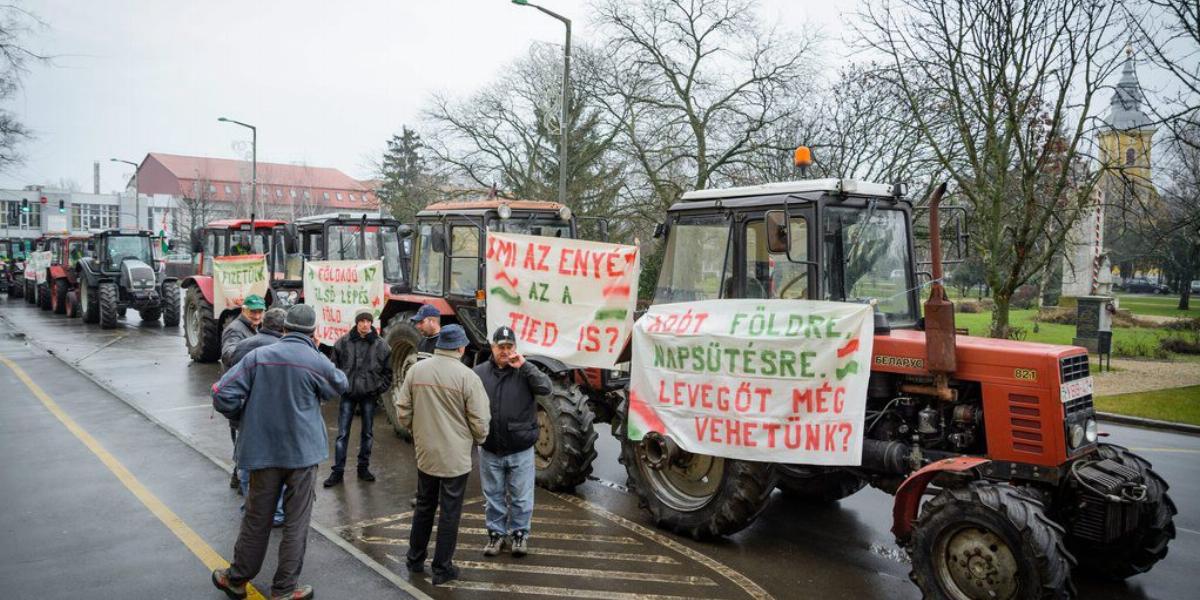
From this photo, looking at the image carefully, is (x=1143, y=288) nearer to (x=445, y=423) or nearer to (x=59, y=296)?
(x=59, y=296)

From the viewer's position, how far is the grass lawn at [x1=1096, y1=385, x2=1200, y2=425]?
12242 mm

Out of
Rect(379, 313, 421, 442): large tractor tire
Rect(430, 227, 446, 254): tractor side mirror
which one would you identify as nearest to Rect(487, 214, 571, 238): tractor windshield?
Rect(430, 227, 446, 254): tractor side mirror

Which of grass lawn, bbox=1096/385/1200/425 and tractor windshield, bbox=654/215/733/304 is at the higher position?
tractor windshield, bbox=654/215/733/304

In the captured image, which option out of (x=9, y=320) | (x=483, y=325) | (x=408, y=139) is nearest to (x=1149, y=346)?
(x=483, y=325)

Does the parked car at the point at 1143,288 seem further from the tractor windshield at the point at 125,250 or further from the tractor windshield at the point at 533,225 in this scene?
the tractor windshield at the point at 533,225

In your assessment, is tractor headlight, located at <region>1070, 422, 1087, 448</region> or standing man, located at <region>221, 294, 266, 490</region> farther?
standing man, located at <region>221, 294, 266, 490</region>

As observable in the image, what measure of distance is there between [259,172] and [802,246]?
87.1m

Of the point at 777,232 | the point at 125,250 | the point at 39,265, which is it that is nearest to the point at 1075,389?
the point at 777,232

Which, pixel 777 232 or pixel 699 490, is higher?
pixel 777 232

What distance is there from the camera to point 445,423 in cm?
539

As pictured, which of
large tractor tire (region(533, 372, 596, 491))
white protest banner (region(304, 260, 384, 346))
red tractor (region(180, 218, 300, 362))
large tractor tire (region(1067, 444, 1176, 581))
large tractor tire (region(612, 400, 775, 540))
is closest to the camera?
large tractor tire (region(1067, 444, 1176, 581))

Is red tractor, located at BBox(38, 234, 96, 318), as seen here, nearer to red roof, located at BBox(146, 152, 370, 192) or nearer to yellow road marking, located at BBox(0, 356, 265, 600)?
yellow road marking, located at BBox(0, 356, 265, 600)

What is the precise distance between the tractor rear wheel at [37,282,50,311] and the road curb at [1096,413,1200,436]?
99.3 feet

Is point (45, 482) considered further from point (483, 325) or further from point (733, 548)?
point (733, 548)
